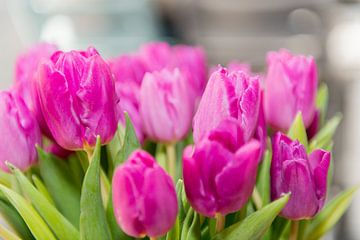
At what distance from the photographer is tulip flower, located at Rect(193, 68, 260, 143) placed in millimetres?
Answer: 349

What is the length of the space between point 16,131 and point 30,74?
0.24 feet

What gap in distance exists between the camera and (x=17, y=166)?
41 centimetres

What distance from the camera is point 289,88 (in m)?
0.44

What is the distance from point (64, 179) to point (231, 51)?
1920 millimetres

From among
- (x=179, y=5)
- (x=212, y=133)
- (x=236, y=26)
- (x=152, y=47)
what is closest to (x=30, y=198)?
(x=212, y=133)

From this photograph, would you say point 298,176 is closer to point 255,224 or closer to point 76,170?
point 255,224

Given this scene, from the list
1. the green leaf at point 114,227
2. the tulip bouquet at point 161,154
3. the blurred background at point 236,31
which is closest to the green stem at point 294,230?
the tulip bouquet at point 161,154

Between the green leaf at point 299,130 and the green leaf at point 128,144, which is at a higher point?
the green leaf at point 128,144

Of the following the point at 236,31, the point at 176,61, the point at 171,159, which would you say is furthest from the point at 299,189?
the point at 236,31

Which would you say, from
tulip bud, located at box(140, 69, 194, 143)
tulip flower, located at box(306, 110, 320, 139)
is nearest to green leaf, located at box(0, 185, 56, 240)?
tulip bud, located at box(140, 69, 194, 143)

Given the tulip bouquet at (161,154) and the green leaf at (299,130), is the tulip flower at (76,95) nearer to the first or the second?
the tulip bouquet at (161,154)

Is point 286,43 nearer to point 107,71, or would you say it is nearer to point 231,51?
point 231,51

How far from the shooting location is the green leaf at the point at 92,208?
14.5 inches

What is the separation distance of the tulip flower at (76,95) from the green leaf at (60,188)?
0.07 m
